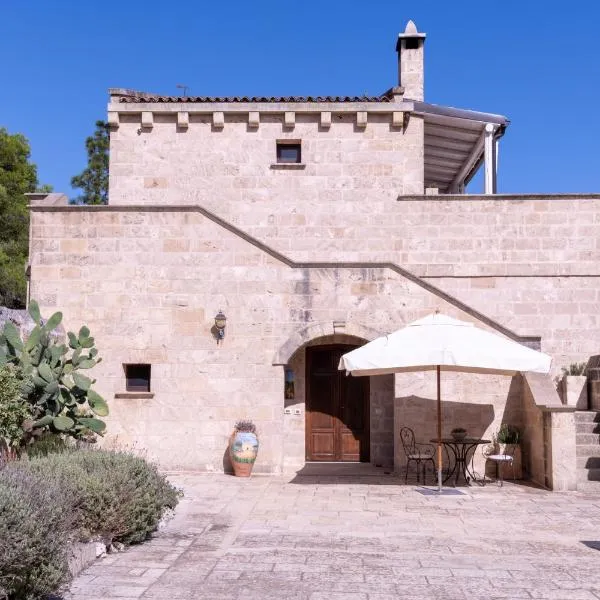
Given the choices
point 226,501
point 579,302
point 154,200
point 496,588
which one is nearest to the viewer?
point 496,588

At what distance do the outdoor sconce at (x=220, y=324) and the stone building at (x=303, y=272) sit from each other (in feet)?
0.17

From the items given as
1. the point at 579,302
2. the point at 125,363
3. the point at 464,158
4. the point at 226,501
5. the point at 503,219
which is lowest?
the point at 226,501

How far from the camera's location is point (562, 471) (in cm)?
1109


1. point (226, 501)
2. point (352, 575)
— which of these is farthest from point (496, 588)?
point (226, 501)

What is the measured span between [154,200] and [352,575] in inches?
422

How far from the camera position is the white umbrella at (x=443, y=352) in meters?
10.4

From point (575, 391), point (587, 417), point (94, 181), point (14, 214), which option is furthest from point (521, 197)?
point (94, 181)

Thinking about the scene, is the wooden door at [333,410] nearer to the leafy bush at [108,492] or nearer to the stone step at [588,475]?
the stone step at [588,475]

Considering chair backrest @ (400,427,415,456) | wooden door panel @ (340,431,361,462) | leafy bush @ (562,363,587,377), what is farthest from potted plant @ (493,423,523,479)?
wooden door panel @ (340,431,361,462)

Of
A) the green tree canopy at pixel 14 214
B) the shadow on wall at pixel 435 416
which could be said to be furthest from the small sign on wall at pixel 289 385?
the green tree canopy at pixel 14 214

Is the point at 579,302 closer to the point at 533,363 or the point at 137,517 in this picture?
the point at 533,363

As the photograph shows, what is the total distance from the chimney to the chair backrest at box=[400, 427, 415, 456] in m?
8.26

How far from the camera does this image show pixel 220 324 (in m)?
12.9

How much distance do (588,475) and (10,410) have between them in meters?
8.30
